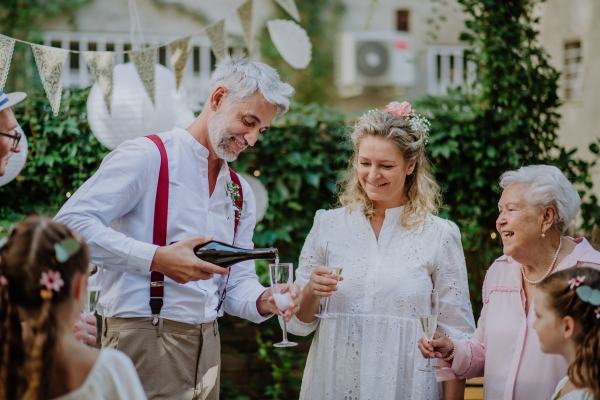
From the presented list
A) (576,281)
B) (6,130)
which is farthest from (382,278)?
(6,130)

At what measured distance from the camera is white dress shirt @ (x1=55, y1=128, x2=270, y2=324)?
2.06 metres

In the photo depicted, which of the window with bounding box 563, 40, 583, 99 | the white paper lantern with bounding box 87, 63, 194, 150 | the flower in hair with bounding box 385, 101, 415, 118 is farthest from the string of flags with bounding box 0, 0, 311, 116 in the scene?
the window with bounding box 563, 40, 583, 99

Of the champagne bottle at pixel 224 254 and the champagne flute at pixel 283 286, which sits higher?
the champagne bottle at pixel 224 254

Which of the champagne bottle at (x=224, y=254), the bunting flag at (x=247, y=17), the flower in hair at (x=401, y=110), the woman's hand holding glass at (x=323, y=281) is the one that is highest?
the bunting flag at (x=247, y=17)

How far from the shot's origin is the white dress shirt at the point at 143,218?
2.06 meters

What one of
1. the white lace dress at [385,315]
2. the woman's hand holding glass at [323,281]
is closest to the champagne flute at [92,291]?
the woman's hand holding glass at [323,281]

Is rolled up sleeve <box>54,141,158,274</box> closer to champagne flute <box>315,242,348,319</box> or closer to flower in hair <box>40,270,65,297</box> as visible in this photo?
flower in hair <box>40,270,65,297</box>

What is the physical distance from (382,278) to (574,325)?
0.84m

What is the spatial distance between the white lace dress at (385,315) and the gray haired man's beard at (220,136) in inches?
26.2

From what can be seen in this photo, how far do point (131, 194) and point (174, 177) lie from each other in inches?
7.7

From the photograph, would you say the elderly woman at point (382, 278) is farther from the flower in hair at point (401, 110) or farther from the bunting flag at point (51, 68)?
the bunting flag at point (51, 68)

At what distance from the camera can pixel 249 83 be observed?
2.35 meters

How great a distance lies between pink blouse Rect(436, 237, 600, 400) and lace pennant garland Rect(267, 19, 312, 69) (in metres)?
1.78

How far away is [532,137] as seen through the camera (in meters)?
4.50
